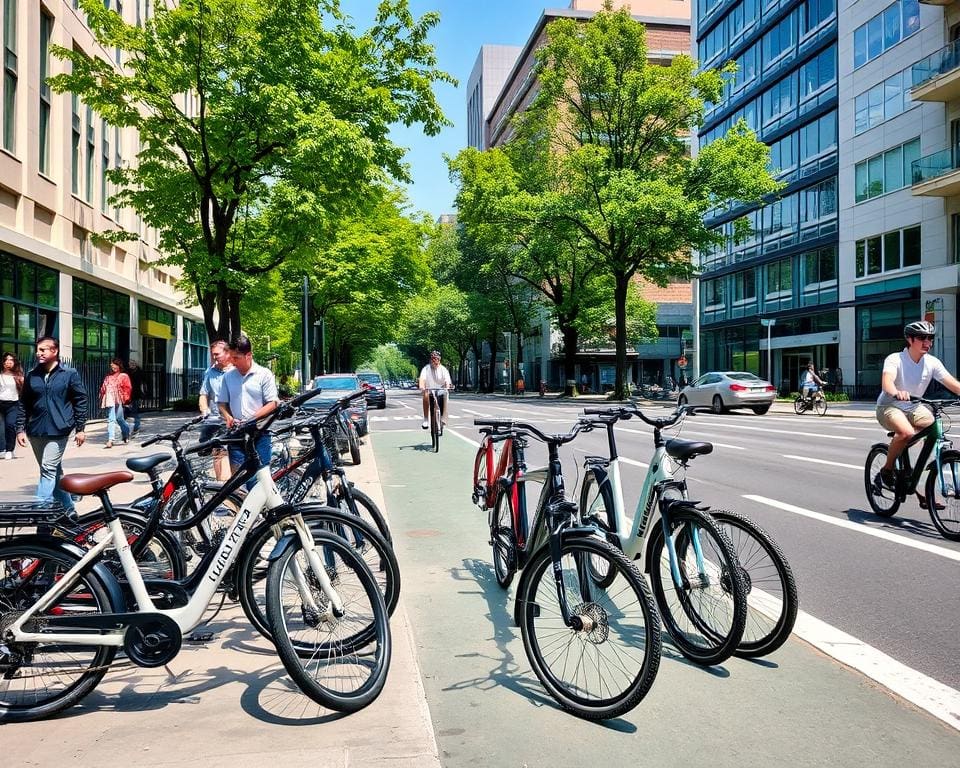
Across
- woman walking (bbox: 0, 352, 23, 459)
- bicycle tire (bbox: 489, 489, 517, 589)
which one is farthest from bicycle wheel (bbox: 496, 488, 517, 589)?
woman walking (bbox: 0, 352, 23, 459)

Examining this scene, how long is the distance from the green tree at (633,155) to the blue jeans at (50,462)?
26.8 m

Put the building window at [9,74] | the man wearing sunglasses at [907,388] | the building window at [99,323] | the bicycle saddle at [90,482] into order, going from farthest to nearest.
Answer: the building window at [99,323]
the building window at [9,74]
the man wearing sunglasses at [907,388]
the bicycle saddle at [90,482]

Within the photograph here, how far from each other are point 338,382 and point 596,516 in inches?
609

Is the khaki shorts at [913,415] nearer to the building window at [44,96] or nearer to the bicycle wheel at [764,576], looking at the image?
the bicycle wheel at [764,576]

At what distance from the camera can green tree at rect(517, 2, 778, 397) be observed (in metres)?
32.6

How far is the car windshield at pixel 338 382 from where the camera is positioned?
18850mm

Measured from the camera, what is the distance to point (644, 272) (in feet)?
120

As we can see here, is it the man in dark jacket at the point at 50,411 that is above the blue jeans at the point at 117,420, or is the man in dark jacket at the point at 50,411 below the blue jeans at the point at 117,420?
above

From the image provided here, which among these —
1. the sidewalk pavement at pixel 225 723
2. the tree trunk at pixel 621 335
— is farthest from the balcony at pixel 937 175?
the sidewalk pavement at pixel 225 723

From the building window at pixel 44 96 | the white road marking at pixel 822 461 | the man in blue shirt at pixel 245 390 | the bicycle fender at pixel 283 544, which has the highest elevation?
the building window at pixel 44 96

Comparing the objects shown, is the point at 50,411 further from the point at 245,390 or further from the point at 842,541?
the point at 842,541

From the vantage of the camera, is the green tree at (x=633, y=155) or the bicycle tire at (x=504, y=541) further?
the green tree at (x=633, y=155)

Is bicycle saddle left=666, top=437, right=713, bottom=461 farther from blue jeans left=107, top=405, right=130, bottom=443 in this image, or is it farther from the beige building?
the beige building

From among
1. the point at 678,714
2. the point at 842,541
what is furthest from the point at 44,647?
the point at 842,541
